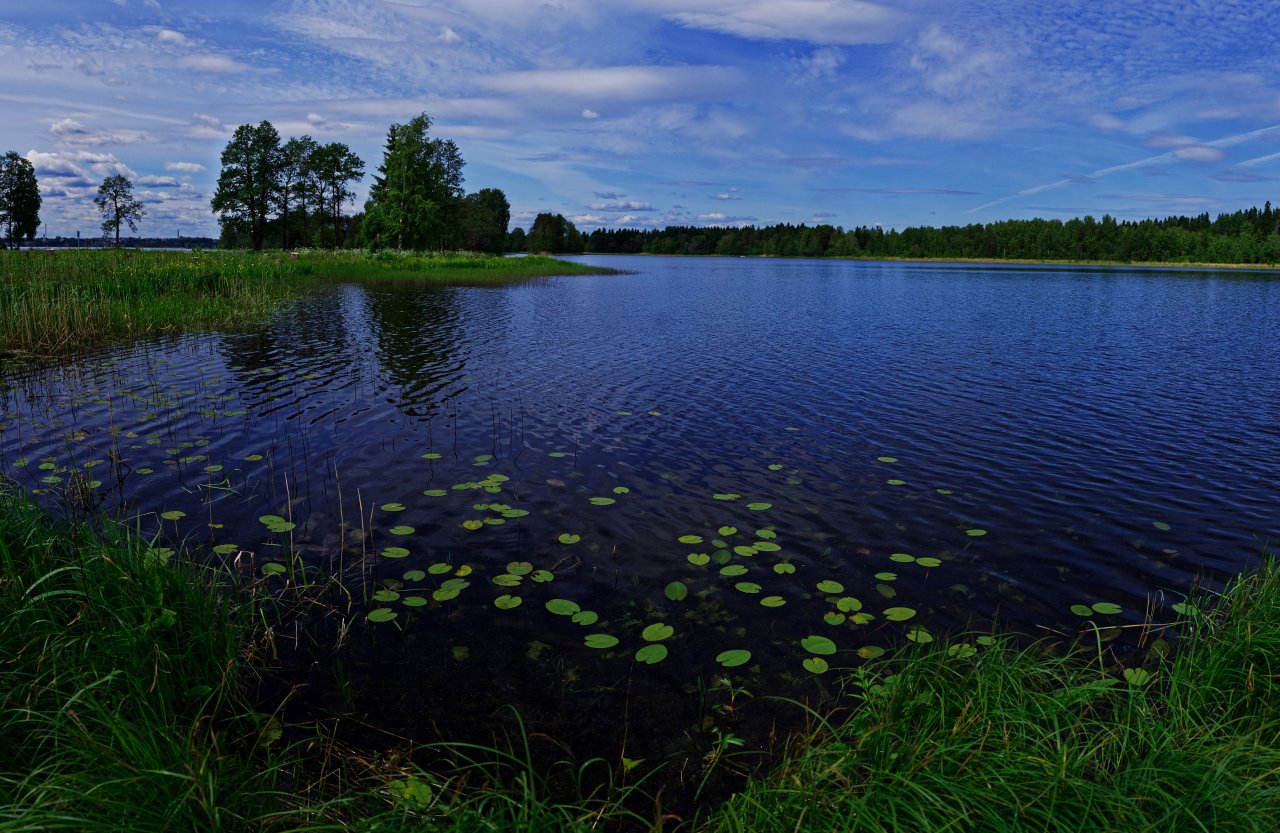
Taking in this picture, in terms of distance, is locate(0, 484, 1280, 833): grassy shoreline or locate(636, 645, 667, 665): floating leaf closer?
locate(0, 484, 1280, 833): grassy shoreline

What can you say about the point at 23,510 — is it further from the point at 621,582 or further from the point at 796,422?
the point at 796,422

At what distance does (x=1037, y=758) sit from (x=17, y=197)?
117 metres

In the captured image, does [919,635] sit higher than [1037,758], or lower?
lower

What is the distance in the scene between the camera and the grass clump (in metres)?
3.47

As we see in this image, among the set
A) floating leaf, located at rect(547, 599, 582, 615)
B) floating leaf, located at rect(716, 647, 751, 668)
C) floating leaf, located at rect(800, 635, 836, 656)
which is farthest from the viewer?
floating leaf, located at rect(547, 599, 582, 615)

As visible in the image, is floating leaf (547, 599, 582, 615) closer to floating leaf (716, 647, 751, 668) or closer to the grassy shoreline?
floating leaf (716, 647, 751, 668)

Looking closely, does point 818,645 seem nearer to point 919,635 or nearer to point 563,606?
point 919,635

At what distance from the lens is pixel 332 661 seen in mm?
6035

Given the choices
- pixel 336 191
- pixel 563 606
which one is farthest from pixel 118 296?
pixel 336 191

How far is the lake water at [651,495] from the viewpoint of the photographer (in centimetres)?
625

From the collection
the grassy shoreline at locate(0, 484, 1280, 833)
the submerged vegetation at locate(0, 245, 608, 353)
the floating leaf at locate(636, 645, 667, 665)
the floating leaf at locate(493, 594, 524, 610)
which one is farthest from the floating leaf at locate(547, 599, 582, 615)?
the submerged vegetation at locate(0, 245, 608, 353)

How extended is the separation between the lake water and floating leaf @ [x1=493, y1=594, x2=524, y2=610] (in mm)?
35

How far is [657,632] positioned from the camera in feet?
21.2

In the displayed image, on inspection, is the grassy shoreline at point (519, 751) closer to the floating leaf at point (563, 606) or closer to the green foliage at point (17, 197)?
the floating leaf at point (563, 606)
